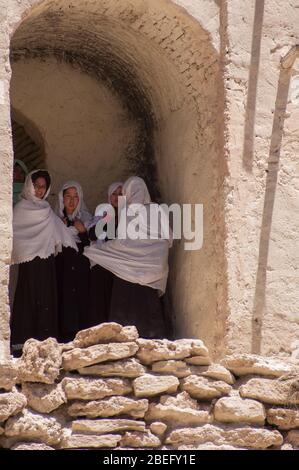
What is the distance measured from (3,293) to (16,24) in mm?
1722

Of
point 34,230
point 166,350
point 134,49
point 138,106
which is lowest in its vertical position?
point 166,350

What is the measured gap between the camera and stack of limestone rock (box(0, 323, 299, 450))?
322 inches

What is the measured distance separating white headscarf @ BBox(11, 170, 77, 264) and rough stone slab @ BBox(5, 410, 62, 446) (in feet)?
6.98

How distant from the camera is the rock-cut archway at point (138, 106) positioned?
32.2 feet

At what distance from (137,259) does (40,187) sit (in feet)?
2.85

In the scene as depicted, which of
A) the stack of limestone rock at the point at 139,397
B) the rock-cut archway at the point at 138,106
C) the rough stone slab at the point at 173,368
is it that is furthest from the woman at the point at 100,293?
the rough stone slab at the point at 173,368

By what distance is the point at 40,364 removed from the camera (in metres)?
8.27

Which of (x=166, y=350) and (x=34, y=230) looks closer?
(x=166, y=350)

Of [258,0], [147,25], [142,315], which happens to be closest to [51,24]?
[147,25]

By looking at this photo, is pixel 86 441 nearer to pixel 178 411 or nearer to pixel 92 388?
pixel 92 388

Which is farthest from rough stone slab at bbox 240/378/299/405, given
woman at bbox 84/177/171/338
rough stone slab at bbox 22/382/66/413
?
woman at bbox 84/177/171/338

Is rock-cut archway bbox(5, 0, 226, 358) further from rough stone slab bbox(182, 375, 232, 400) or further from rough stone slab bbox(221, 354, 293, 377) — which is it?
rough stone slab bbox(182, 375, 232, 400)

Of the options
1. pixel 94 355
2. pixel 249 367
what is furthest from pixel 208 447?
pixel 94 355

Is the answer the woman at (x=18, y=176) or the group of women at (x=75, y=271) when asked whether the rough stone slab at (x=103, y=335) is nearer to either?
the group of women at (x=75, y=271)
